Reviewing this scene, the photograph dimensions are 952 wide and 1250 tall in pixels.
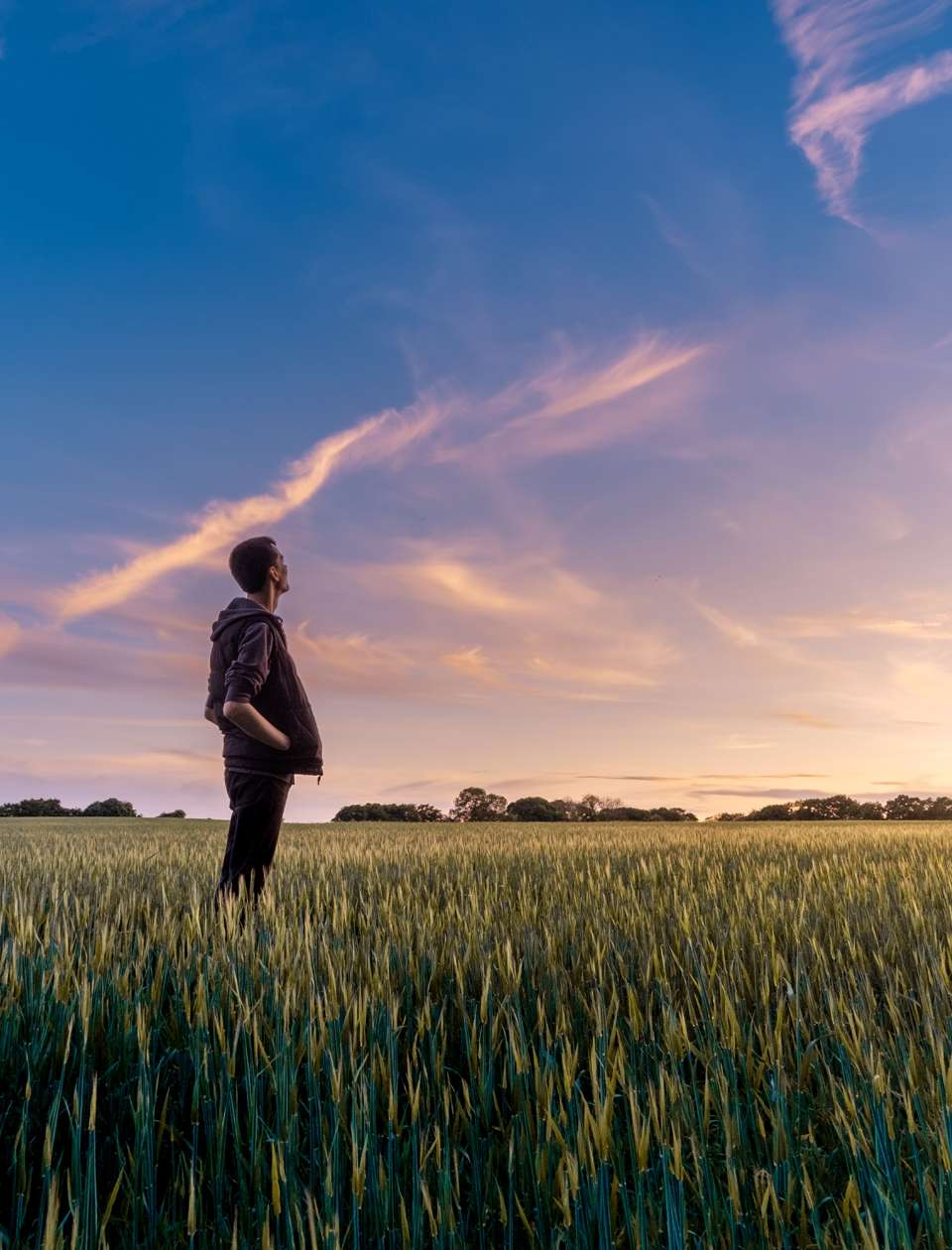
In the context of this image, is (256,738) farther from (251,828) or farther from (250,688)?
(251,828)

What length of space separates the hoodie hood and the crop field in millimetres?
1509

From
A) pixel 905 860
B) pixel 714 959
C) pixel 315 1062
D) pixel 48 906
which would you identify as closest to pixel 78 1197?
pixel 315 1062

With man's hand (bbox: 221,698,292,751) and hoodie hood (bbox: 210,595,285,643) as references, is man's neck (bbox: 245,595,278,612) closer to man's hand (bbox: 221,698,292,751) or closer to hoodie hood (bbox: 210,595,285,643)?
hoodie hood (bbox: 210,595,285,643)

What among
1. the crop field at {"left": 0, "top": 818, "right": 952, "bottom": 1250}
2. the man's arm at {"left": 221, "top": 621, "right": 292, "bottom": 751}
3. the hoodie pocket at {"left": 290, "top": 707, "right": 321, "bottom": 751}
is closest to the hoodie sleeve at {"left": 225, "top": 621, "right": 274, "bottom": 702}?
the man's arm at {"left": 221, "top": 621, "right": 292, "bottom": 751}

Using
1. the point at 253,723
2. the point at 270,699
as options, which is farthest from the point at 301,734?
the point at 253,723

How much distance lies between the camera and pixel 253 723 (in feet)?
13.8

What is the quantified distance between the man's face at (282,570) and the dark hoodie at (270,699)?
0.23m

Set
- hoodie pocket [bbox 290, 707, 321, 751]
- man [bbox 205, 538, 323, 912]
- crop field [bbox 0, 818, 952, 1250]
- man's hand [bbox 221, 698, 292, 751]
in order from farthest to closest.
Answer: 1. hoodie pocket [bbox 290, 707, 321, 751]
2. man [bbox 205, 538, 323, 912]
3. man's hand [bbox 221, 698, 292, 751]
4. crop field [bbox 0, 818, 952, 1250]

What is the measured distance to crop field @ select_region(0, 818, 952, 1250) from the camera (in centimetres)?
162

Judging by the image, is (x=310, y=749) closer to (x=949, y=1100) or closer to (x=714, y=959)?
(x=714, y=959)

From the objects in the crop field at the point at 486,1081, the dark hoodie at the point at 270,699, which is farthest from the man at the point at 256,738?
the crop field at the point at 486,1081

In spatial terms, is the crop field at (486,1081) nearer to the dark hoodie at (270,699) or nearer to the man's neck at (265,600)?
the dark hoodie at (270,699)

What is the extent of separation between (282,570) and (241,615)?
0.40 metres

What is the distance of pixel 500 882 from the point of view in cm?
604
